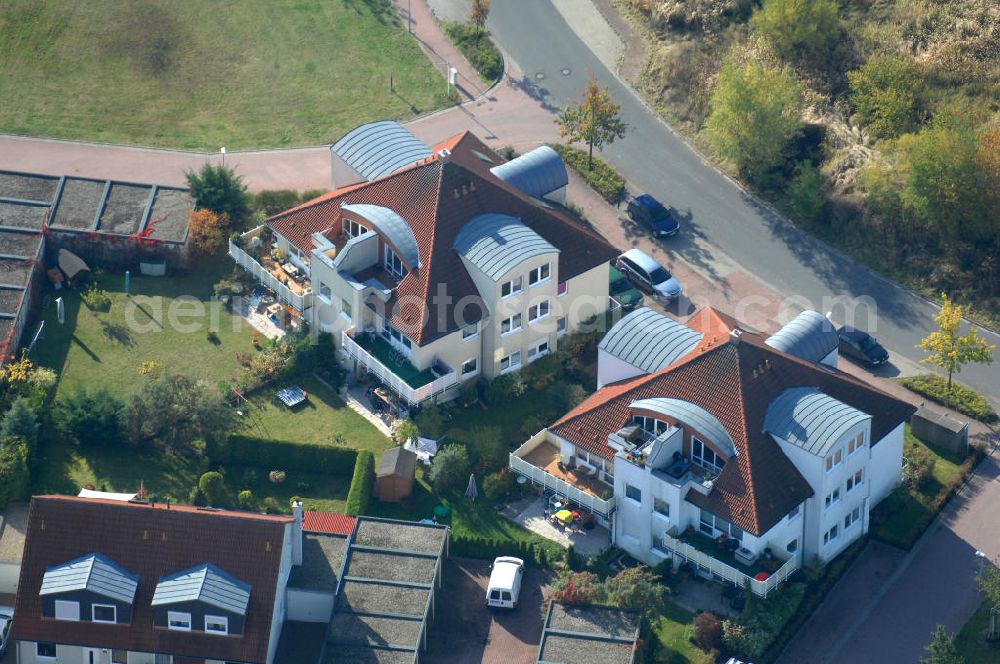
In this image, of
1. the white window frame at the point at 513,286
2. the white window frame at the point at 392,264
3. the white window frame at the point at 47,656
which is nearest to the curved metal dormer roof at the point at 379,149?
the white window frame at the point at 392,264

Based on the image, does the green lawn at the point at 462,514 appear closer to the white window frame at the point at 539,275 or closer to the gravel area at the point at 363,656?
the gravel area at the point at 363,656

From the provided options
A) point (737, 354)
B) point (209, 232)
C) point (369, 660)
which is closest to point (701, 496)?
point (737, 354)

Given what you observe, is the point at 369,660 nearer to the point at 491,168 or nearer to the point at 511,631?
the point at 511,631

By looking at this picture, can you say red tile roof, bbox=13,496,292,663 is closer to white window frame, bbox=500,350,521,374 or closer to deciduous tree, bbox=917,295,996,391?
white window frame, bbox=500,350,521,374

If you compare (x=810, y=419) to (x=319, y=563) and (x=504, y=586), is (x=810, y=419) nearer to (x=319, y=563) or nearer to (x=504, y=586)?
(x=504, y=586)

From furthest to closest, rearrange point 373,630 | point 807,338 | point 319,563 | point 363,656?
point 807,338, point 319,563, point 373,630, point 363,656

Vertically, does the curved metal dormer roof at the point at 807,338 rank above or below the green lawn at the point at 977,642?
above

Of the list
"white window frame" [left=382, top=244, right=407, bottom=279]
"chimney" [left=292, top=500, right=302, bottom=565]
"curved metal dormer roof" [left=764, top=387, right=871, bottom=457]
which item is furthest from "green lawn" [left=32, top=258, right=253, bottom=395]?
"curved metal dormer roof" [left=764, top=387, right=871, bottom=457]

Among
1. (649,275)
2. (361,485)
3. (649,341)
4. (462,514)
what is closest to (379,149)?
(649,275)
